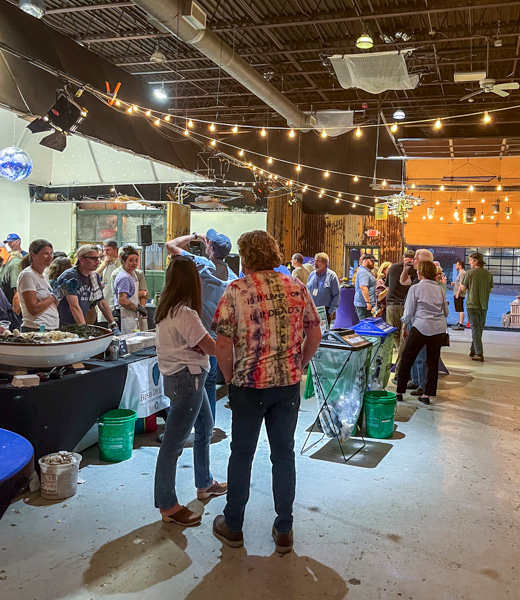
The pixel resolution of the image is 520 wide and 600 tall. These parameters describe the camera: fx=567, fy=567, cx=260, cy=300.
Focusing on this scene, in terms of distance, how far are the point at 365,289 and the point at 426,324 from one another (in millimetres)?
2620

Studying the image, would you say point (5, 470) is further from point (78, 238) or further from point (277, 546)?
point (78, 238)

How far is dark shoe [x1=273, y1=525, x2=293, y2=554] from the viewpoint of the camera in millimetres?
2807

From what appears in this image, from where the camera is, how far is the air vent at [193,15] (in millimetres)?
6002

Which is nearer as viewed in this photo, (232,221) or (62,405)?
(62,405)

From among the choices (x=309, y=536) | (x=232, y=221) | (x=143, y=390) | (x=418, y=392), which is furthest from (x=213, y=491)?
(x=232, y=221)

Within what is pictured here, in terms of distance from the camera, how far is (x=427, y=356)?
585 centimetres

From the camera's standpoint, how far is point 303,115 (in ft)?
36.2

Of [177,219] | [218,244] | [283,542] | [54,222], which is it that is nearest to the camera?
[283,542]

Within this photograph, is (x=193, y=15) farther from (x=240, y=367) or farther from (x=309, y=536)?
(x=309, y=536)

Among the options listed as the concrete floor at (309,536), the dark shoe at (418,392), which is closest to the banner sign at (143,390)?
the concrete floor at (309,536)

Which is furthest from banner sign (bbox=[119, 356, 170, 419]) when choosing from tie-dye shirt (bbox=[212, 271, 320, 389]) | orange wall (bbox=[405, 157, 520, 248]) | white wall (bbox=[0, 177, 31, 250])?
orange wall (bbox=[405, 157, 520, 248])

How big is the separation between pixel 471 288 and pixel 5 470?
8520mm

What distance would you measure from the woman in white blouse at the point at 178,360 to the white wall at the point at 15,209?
10182 mm

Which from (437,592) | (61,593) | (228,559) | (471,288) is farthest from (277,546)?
(471,288)
